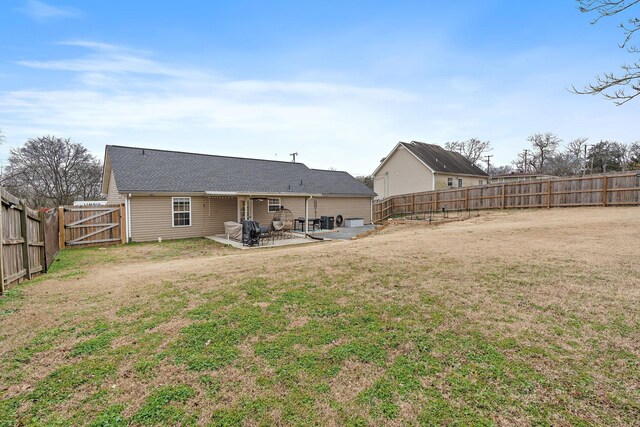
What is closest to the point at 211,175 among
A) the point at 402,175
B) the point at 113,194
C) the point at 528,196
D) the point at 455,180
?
the point at 113,194

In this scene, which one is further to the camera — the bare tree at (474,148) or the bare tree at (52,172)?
the bare tree at (474,148)

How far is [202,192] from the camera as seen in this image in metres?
15.8

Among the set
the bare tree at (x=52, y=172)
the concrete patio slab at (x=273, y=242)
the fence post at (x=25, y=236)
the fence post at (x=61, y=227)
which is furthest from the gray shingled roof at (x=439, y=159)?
the bare tree at (x=52, y=172)

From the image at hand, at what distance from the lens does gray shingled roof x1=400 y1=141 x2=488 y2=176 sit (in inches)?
1134

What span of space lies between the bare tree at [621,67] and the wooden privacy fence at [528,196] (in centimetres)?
1595

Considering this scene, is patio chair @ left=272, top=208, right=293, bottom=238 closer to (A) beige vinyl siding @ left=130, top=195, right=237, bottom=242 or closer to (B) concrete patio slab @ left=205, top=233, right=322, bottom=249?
(B) concrete patio slab @ left=205, top=233, right=322, bottom=249

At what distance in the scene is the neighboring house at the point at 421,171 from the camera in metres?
28.3

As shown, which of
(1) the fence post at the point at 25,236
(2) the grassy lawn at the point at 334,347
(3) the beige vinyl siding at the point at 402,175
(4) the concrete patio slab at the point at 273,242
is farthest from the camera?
(3) the beige vinyl siding at the point at 402,175

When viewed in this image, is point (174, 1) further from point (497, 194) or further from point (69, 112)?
point (497, 194)

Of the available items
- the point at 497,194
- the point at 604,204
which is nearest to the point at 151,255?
the point at 497,194

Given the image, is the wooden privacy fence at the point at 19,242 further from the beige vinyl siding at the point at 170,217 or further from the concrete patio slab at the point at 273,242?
the beige vinyl siding at the point at 170,217

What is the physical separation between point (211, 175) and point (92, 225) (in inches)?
262

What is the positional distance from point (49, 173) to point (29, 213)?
112ft

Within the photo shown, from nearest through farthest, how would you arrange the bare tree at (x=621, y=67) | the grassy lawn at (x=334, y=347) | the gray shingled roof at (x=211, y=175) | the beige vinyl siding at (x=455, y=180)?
the grassy lawn at (x=334, y=347)
the bare tree at (x=621, y=67)
the gray shingled roof at (x=211, y=175)
the beige vinyl siding at (x=455, y=180)
